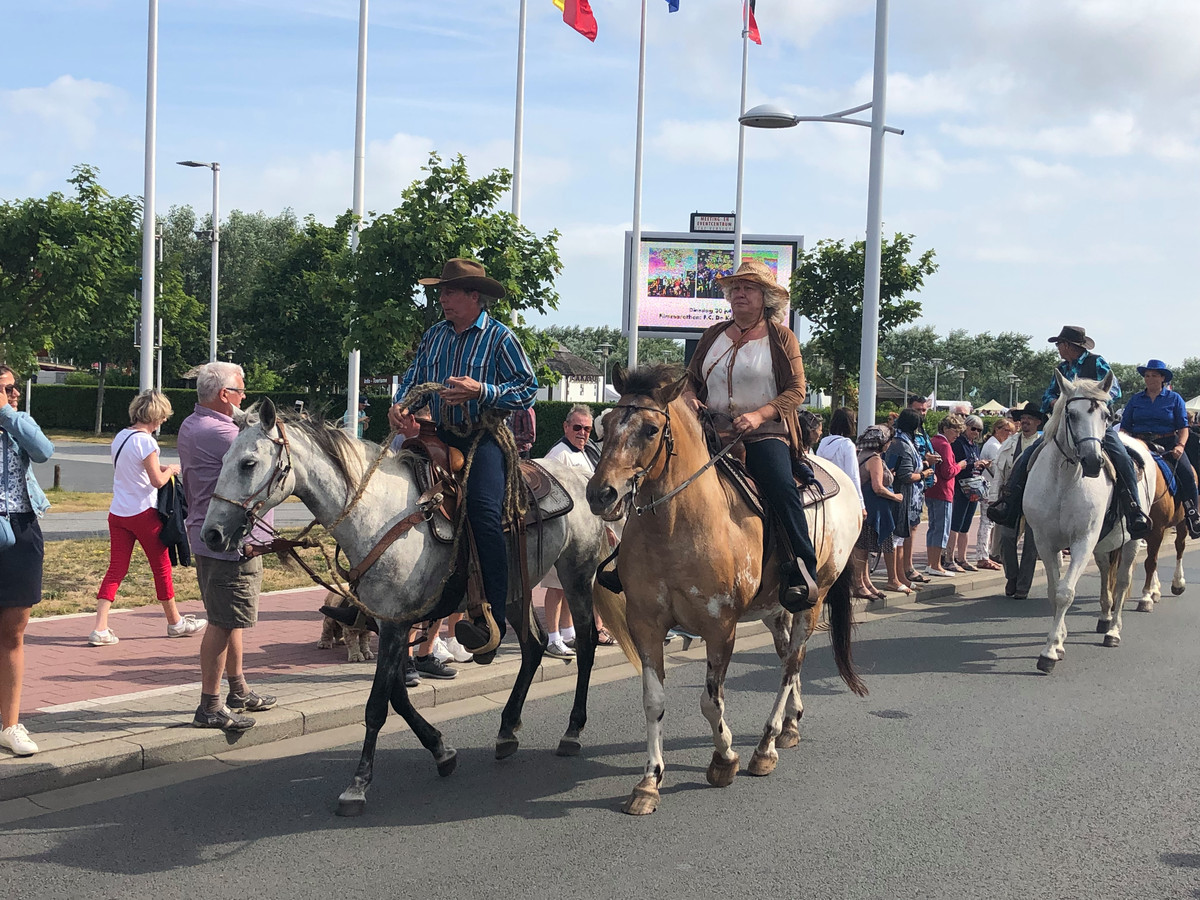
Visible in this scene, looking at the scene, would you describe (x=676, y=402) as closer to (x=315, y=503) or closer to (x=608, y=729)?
(x=315, y=503)

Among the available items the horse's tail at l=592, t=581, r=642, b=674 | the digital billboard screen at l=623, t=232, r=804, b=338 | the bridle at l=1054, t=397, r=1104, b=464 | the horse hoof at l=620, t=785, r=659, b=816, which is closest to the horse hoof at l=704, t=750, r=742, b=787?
the horse hoof at l=620, t=785, r=659, b=816

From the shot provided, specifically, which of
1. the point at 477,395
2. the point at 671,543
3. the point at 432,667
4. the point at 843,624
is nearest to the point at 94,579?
the point at 432,667

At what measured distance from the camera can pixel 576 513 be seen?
6543mm

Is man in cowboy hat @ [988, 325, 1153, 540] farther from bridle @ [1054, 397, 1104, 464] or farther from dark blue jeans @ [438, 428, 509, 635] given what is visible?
dark blue jeans @ [438, 428, 509, 635]

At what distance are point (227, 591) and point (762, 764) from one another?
308 centimetres

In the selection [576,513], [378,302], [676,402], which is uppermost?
[378,302]

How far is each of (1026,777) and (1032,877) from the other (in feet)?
4.63

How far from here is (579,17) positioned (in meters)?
25.7

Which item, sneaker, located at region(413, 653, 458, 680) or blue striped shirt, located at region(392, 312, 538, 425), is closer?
blue striped shirt, located at region(392, 312, 538, 425)

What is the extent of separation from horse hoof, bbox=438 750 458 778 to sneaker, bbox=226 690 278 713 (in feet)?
4.64

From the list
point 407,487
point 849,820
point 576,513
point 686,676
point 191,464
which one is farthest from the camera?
point 686,676

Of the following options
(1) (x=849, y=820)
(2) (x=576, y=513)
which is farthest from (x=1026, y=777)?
(2) (x=576, y=513)

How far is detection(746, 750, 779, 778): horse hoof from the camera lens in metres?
5.81

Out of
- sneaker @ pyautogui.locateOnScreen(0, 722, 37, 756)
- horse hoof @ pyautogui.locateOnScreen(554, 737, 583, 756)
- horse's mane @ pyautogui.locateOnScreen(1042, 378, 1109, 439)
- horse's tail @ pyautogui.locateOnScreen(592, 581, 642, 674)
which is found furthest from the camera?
horse's mane @ pyautogui.locateOnScreen(1042, 378, 1109, 439)
